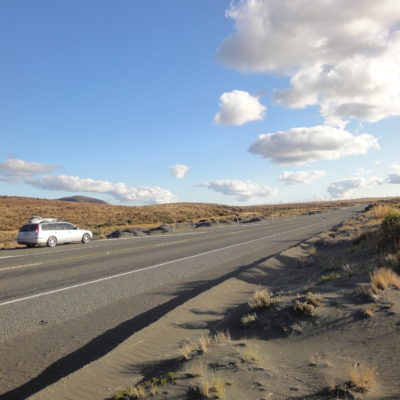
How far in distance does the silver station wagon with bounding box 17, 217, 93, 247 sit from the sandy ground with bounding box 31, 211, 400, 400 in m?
17.4

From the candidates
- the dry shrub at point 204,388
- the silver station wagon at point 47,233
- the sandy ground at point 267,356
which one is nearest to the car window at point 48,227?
the silver station wagon at point 47,233

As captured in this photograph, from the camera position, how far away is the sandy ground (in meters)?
3.69

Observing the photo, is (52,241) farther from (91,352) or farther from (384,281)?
(384,281)

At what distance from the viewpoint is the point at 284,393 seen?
3590mm

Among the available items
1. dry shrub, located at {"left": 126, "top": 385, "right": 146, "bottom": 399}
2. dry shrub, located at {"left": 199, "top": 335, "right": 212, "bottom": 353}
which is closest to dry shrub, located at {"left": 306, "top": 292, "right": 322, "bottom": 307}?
dry shrub, located at {"left": 199, "top": 335, "right": 212, "bottom": 353}

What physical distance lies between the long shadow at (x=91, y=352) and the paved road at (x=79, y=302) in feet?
0.04

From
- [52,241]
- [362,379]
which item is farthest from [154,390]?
[52,241]

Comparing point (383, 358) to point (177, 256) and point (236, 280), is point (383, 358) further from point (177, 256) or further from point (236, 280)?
point (177, 256)

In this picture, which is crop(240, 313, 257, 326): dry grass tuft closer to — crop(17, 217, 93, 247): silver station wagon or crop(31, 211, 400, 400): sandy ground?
crop(31, 211, 400, 400): sandy ground

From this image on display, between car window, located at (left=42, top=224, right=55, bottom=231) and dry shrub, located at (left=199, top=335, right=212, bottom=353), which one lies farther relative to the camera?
car window, located at (left=42, top=224, right=55, bottom=231)

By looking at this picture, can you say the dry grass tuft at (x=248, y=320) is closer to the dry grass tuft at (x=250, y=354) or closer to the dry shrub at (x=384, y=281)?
the dry grass tuft at (x=250, y=354)

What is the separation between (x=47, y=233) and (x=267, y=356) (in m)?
20.7

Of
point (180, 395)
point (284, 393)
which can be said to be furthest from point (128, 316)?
point (284, 393)

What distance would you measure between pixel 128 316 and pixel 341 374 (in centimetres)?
440
